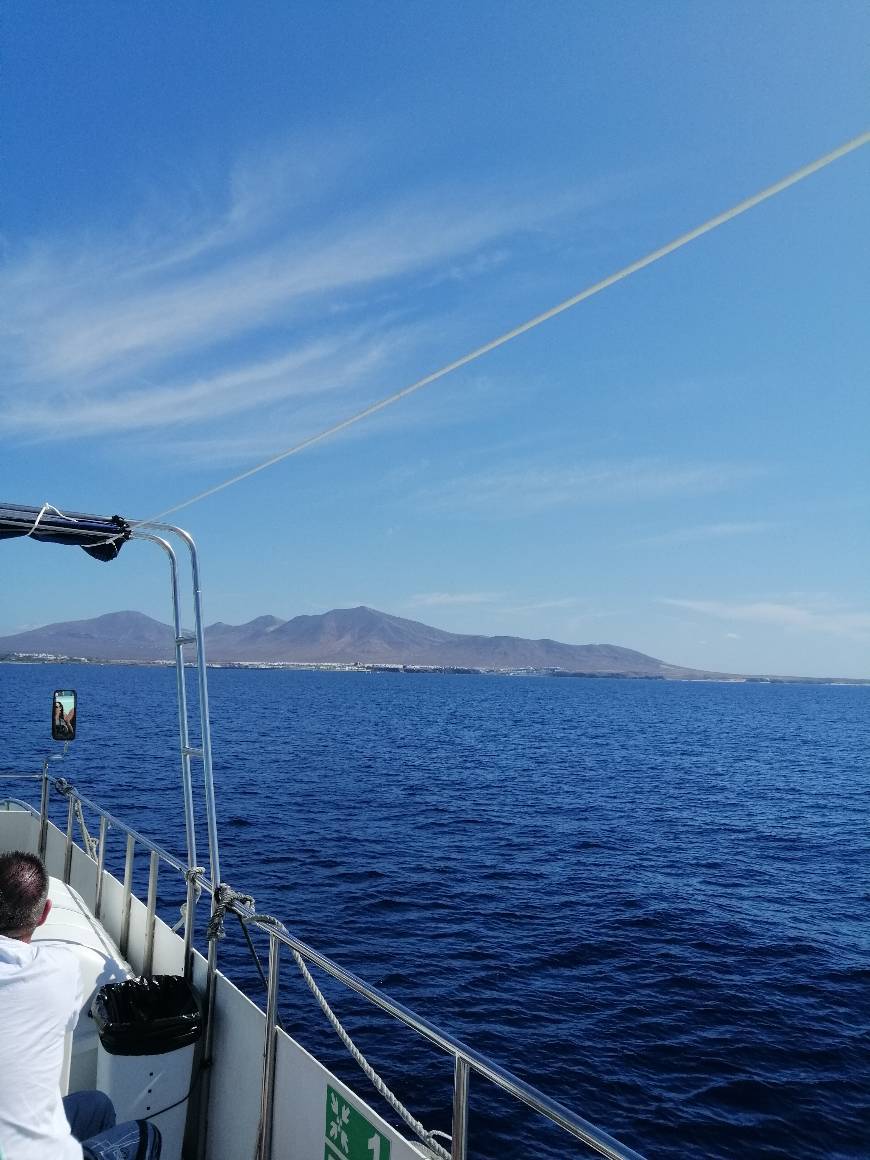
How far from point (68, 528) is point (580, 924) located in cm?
1775

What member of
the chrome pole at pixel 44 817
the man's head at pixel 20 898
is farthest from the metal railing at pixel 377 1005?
the chrome pole at pixel 44 817

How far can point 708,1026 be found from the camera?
48.6 ft

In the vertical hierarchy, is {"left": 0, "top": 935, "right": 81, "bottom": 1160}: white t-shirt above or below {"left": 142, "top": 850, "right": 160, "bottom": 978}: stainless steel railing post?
above

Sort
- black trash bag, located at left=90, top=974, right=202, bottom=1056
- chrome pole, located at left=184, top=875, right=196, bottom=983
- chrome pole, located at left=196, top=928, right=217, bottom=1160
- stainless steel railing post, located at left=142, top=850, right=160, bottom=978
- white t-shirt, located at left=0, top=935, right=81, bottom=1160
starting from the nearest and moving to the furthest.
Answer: white t-shirt, located at left=0, top=935, right=81, bottom=1160
black trash bag, located at left=90, top=974, right=202, bottom=1056
chrome pole, located at left=196, top=928, right=217, bottom=1160
chrome pole, located at left=184, top=875, right=196, bottom=983
stainless steel railing post, located at left=142, top=850, right=160, bottom=978

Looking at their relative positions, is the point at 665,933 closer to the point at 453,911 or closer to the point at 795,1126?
the point at 453,911

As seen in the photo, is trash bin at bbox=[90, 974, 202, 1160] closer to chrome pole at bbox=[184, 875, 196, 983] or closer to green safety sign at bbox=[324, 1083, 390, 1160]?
chrome pole at bbox=[184, 875, 196, 983]

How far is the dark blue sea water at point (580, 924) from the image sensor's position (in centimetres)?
1261

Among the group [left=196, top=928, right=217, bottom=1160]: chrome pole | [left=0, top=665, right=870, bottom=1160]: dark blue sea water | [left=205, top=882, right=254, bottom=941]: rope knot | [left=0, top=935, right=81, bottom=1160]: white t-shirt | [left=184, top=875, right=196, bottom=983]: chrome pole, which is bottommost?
[left=0, top=665, right=870, bottom=1160]: dark blue sea water

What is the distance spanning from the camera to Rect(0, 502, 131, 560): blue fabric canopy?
607 centimetres

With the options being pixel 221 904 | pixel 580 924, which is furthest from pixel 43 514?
pixel 580 924

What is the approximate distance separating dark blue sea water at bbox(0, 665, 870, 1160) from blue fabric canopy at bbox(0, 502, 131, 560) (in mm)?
9524

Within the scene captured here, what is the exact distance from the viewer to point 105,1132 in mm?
3621

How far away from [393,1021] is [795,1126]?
684 cm

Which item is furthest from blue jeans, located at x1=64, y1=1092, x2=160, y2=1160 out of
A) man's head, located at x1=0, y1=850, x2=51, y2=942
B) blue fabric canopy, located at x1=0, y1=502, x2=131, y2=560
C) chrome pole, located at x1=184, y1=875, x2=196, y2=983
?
blue fabric canopy, located at x1=0, y1=502, x2=131, y2=560
